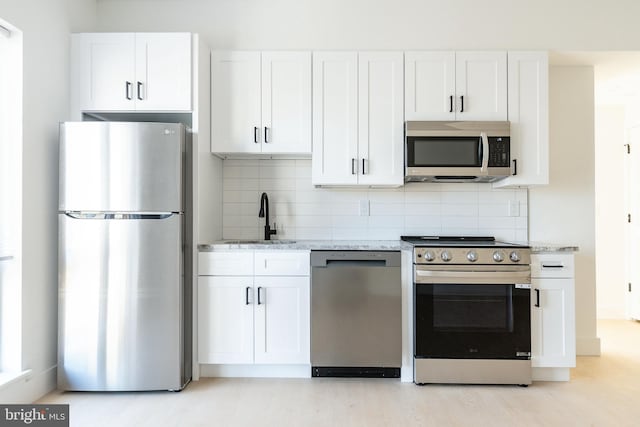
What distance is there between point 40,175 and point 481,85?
2.97 meters

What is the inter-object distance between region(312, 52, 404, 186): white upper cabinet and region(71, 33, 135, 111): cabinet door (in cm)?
128

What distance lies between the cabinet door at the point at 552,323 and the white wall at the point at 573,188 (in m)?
0.76

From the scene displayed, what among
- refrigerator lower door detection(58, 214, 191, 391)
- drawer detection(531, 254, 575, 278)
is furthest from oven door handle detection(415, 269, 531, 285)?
refrigerator lower door detection(58, 214, 191, 391)

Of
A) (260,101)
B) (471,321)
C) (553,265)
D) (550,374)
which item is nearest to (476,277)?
(471,321)

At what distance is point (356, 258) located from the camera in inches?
108

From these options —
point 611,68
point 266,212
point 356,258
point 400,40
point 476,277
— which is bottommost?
point 476,277

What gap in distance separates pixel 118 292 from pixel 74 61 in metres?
1.59

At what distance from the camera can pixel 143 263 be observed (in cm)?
256

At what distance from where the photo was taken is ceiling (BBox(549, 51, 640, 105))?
10.4 feet

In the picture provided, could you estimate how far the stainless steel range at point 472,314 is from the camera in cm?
266

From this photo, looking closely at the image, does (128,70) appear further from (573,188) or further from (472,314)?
(573,188)

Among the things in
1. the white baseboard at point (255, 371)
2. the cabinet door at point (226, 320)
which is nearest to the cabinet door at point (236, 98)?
the cabinet door at point (226, 320)

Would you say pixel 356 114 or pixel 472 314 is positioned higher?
pixel 356 114

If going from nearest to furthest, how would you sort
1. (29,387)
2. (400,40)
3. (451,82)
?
1. (29,387)
2. (451,82)
3. (400,40)
